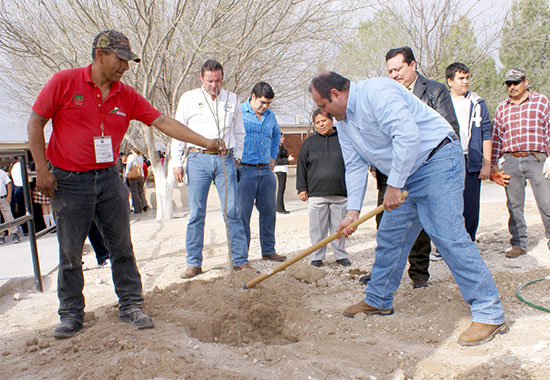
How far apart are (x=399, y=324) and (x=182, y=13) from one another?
6811 mm

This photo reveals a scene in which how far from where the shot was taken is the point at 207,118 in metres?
4.65

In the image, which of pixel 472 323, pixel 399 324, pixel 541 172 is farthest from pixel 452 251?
pixel 541 172

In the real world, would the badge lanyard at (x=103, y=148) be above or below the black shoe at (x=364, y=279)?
above

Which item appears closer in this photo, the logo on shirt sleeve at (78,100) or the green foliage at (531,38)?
the logo on shirt sleeve at (78,100)

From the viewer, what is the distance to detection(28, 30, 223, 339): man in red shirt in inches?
118

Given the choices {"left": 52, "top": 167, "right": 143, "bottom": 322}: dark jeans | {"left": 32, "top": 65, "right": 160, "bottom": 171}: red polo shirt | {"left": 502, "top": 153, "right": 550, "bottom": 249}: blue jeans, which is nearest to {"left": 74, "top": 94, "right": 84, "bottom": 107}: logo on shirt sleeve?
{"left": 32, "top": 65, "right": 160, "bottom": 171}: red polo shirt

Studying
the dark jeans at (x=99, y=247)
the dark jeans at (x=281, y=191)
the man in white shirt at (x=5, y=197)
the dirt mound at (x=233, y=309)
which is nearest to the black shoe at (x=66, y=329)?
the dirt mound at (x=233, y=309)

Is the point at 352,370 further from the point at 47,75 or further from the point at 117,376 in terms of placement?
the point at 47,75

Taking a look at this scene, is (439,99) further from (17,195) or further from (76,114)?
(17,195)

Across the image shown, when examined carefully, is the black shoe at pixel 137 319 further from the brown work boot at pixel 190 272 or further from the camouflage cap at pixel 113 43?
the camouflage cap at pixel 113 43

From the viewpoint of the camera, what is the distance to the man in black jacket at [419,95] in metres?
3.87

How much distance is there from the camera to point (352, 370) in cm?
262

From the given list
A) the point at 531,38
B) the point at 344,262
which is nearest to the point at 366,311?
the point at 344,262

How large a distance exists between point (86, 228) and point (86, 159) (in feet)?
1.64
